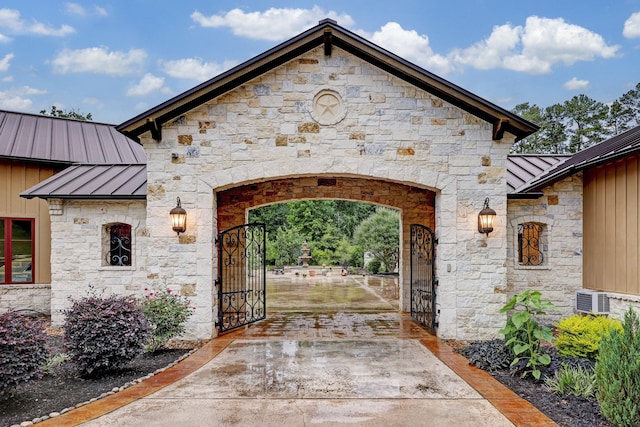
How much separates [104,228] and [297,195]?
4.68m

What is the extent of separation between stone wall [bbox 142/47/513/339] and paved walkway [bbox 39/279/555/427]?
4.23 ft

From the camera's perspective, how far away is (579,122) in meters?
30.9

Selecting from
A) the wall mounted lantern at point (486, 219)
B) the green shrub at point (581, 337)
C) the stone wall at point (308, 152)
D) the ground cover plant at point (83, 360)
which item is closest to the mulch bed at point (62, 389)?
the ground cover plant at point (83, 360)

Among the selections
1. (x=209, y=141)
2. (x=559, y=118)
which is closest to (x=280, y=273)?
(x=209, y=141)

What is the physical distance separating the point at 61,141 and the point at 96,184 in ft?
13.1

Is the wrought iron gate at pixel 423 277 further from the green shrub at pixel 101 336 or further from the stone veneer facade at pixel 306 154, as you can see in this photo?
the green shrub at pixel 101 336

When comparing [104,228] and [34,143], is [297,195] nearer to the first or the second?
[104,228]

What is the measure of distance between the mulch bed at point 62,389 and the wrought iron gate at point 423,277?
16.6 ft

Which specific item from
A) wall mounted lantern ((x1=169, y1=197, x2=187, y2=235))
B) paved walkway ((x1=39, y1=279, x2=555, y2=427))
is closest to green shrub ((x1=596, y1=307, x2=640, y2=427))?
paved walkway ((x1=39, y1=279, x2=555, y2=427))

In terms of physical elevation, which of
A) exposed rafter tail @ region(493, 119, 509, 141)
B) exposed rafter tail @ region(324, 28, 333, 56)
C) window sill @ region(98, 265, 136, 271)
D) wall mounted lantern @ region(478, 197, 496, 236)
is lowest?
window sill @ region(98, 265, 136, 271)

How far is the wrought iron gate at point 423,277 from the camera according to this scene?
8.76m

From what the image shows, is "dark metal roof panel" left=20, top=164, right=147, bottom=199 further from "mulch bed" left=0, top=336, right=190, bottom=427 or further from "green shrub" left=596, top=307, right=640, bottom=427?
"green shrub" left=596, top=307, right=640, bottom=427

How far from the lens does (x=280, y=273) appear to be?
24.3 meters

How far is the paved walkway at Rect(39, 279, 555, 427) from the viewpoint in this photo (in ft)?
14.6
